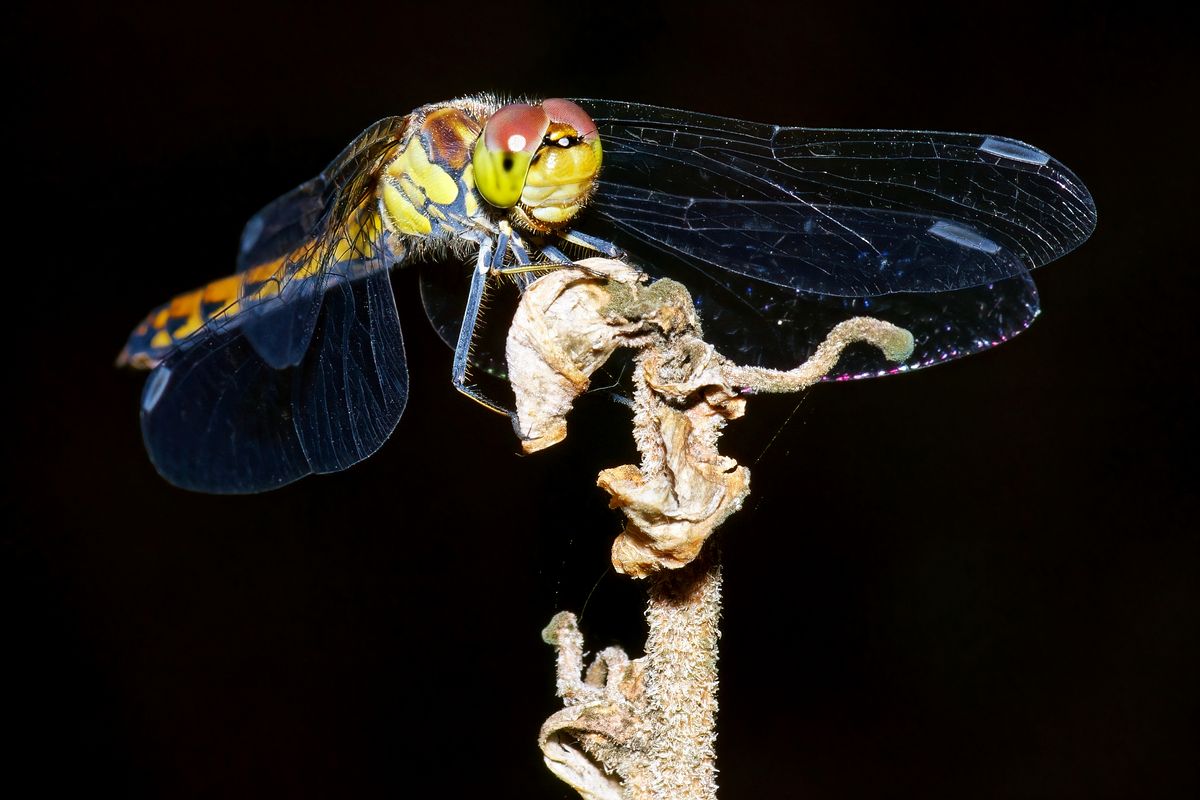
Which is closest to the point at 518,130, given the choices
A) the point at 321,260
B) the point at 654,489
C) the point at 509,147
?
the point at 509,147

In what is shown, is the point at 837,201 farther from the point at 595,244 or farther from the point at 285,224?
the point at 285,224

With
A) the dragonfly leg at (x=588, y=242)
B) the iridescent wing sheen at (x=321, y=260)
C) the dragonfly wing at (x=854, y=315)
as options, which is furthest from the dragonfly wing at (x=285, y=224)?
the dragonfly wing at (x=854, y=315)

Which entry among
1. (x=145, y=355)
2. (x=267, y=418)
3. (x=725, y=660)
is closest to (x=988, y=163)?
(x=267, y=418)

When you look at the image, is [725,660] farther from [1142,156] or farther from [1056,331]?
[1142,156]

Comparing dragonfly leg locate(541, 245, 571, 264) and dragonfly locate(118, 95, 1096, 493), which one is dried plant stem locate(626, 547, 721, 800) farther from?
dragonfly leg locate(541, 245, 571, 264)

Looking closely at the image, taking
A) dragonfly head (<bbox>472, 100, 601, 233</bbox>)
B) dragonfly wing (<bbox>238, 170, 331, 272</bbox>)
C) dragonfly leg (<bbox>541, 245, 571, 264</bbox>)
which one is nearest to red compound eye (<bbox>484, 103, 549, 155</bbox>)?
dragonfly head (<bbox>472, 100, 601, 233</bbox>)

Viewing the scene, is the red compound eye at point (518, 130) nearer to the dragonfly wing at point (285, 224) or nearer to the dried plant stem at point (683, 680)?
the dragonfly wing at point (285, 224)
